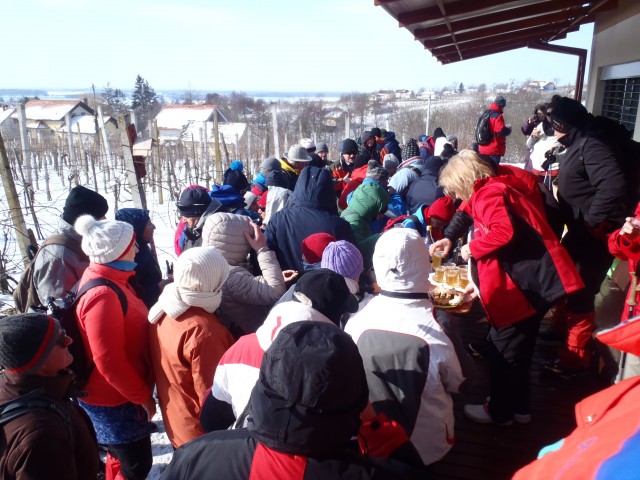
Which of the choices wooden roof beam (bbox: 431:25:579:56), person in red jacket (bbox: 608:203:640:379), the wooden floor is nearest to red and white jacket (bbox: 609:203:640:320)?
person in red jacket (bbox: 608:203:640:379)

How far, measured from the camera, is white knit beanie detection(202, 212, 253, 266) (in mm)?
2711

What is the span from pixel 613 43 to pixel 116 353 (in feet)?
20.6

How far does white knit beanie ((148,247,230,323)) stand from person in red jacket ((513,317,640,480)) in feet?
4.86

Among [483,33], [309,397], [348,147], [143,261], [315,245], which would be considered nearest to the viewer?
[309,397]

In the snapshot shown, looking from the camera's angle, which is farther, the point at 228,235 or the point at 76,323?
the point at 228,235

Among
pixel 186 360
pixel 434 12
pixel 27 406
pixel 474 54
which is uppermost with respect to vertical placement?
pixel 474 54

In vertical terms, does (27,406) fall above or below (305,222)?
below

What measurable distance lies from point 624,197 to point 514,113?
94.5ft

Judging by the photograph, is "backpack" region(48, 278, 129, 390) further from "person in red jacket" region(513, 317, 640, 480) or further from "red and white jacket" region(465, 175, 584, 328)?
"person in red jacket" region(513, 317, 640, 480)

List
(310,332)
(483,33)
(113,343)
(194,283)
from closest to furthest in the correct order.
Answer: (310,332), (194,283), (113,343), (483,33)

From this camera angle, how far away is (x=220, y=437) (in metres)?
1.27

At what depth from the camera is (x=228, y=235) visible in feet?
8.93

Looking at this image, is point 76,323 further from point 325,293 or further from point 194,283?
point 325,293

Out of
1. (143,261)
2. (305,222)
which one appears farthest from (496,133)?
(143,261)
